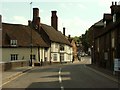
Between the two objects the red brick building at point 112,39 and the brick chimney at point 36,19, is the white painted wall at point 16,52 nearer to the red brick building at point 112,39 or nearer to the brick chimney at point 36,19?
the brick chimney at point 36,19

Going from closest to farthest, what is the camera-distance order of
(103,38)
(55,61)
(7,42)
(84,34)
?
(103,38)
(7,42)
(55,61)
(84,34)

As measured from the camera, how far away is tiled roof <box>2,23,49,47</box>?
2753 inches

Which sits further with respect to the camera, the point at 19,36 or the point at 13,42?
the point at 19,36

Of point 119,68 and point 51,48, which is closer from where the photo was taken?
point 119,68

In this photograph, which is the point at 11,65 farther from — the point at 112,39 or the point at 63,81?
the point at 63,81

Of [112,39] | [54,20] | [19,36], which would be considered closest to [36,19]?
[19,36]

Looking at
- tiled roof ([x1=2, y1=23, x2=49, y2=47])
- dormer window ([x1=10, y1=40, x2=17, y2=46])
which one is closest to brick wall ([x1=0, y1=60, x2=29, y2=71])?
dormer window ([x1=10, y1=40, x2=17, y2=46])

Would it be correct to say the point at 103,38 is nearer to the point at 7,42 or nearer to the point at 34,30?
the point at 7,42

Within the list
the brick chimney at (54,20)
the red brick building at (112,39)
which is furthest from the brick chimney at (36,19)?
the red brick building at (112,39)

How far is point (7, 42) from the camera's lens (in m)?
68.8

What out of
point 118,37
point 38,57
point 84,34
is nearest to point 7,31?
point 38,57

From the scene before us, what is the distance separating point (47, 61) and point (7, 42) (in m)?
14.3

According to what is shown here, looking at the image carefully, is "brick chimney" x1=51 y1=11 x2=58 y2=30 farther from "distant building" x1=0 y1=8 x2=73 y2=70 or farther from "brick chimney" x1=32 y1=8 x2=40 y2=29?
"brick chimney" x1=32 y1=8 x2=40 y2=29

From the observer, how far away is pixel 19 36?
73312 mm
